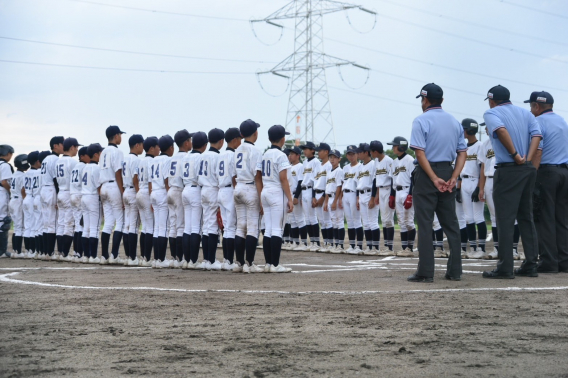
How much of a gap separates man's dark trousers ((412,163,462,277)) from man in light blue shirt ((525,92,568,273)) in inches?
66.6

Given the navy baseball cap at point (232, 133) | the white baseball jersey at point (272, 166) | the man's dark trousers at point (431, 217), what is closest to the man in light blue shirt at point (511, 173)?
the man's dark trousers at point (431, 217)

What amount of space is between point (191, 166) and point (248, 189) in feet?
5.89

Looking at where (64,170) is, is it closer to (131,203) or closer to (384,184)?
(131,203)

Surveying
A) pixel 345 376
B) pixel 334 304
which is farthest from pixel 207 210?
pixel 345 376

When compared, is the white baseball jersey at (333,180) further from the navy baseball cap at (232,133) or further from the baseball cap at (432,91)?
the baseball cap at (432,91)

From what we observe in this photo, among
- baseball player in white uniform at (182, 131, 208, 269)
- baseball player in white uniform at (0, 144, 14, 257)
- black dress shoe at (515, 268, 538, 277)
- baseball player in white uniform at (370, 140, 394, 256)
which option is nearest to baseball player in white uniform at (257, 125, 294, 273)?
baseball player in white uniform at (182, 131, 208, 269)

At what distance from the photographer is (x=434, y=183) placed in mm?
8898

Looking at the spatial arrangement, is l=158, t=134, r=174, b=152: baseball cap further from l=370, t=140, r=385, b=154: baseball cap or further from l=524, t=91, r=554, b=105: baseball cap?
l=524, t=91, r=554, b=105: baseball cap

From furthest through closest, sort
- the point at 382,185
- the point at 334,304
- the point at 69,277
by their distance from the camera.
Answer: the point at 382,185 → the point at 69,277 → the point at 334,304

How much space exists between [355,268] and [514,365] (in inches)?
299

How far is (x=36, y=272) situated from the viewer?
12375mm

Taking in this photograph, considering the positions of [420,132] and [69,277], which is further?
[69,277]

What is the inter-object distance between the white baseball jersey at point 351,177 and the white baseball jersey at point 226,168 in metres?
5.96

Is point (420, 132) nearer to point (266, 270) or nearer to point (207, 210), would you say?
point (266, 270)
